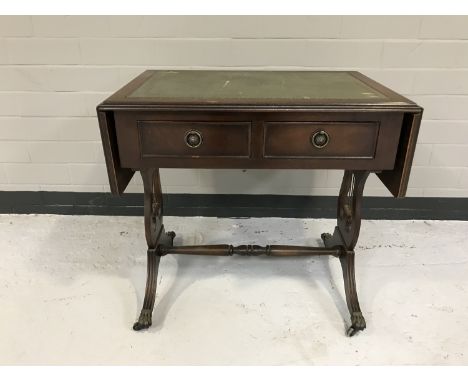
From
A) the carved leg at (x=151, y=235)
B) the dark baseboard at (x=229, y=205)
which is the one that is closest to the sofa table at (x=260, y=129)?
the carved leg at (x=151, y=235)

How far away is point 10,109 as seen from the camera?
7.55 ft

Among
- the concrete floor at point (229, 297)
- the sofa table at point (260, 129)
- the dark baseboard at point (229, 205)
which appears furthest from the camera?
the dark baseboard at point (229, 205)

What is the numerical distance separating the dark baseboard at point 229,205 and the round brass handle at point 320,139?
45.3 inches

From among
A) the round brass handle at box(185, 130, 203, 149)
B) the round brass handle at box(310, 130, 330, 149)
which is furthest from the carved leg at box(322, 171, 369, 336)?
the round brass handle at box(185, 130, 203, 149)

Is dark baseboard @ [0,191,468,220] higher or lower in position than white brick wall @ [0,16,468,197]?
lower

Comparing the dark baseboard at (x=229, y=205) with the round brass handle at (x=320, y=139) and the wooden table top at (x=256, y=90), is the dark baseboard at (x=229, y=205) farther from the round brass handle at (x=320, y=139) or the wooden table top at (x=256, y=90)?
the round brass handle at (x=320, y=139)

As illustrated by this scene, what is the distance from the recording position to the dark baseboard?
8.33 feet

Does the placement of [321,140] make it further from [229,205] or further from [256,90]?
[229,205]

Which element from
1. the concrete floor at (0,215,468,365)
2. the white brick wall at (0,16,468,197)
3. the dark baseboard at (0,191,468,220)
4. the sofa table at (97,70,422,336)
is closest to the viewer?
the sofa table at (97,70,422,336)

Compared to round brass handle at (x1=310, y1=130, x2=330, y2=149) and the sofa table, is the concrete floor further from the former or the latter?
round brass handle at (x1=310, y1=130, x2=330, y2=149)

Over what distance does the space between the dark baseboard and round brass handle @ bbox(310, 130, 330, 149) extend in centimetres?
115

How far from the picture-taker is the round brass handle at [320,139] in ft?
4.56

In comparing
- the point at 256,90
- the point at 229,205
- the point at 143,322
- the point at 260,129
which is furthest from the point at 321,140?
the point at 229,205

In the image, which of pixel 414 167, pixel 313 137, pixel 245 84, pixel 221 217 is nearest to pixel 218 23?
pixel 245 84
